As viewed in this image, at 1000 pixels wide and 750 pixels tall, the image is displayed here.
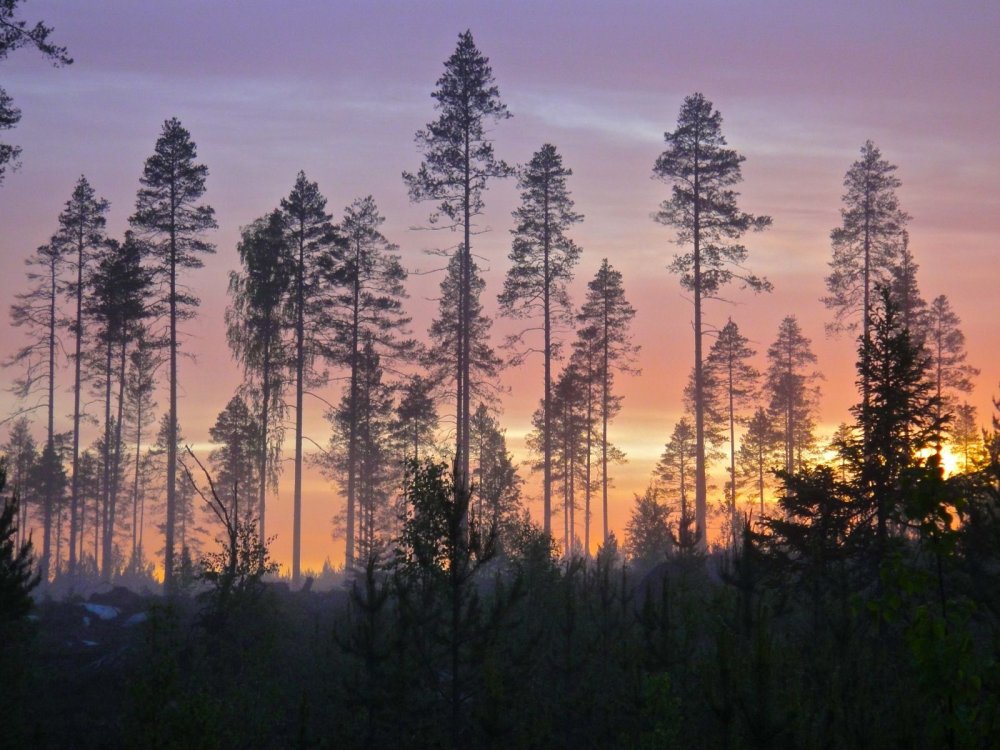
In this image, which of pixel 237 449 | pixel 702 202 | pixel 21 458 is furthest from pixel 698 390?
pixel 21 458

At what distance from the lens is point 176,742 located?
13.9 metres

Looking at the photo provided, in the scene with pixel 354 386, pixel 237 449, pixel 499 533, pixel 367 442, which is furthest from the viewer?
pixel 237 449

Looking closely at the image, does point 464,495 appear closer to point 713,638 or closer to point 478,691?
point 478,691

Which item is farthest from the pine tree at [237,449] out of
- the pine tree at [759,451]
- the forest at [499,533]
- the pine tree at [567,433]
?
the pine tree at [759,451]

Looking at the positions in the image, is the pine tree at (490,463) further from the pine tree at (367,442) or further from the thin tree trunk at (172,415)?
the thin tree trunk at (172,415)

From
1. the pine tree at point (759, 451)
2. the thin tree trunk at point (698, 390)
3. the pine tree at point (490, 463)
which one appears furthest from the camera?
the pine tree at point (759, 451)

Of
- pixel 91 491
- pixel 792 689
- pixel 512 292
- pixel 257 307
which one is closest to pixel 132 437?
pixel 91 491

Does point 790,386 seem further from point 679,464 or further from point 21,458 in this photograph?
point 21,458

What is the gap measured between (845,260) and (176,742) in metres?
36.6

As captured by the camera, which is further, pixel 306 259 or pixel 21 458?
pixel 21 458

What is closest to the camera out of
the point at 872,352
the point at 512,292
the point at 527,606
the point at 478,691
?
the point at 478,691

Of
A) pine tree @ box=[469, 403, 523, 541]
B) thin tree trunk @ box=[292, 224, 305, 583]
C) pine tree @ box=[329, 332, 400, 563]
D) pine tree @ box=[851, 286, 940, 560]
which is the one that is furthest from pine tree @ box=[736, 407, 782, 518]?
pine tree @ box=[851, 286, 940, 560]

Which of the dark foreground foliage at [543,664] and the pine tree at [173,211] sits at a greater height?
the pine tree at [173,211]

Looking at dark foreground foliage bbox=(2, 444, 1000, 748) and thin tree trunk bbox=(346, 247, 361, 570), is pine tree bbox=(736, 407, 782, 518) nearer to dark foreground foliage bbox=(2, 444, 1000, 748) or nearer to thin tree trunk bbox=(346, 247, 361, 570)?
thin tree trunk bbox=(346, 247, 361, 570)
